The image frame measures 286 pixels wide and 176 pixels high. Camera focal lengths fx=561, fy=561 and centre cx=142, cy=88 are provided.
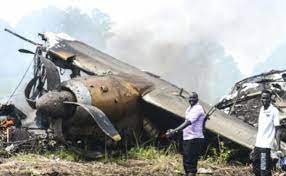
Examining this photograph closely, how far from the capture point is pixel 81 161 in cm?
1042

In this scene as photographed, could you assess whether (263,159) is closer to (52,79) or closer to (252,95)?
(52,79)

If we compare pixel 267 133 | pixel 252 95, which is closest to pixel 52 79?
pixel 267 133

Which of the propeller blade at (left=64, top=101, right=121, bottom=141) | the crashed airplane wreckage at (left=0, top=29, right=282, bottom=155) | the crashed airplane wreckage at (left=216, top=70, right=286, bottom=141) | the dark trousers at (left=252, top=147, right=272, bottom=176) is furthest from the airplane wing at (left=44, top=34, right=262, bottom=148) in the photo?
the dark trousers at (left=252, top=147, right=272, bottom=176)

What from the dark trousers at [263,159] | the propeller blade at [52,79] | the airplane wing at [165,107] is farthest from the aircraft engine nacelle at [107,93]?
the dark trousers at [263,159]

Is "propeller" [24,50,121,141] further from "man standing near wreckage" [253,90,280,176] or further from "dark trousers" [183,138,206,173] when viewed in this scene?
"man standing near wreckage" [253,90,280,176]

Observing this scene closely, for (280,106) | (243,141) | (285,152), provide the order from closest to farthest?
(285,152), (243,141), (280,106)

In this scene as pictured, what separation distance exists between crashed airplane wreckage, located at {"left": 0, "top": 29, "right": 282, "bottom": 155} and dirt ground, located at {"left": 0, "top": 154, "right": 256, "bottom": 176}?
601mm

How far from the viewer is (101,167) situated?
9.63 metres

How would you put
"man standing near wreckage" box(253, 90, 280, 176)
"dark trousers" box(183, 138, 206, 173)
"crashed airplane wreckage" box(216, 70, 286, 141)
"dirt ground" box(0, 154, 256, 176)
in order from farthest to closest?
"crashed airplane wreckage" box(216, 70, 286, 141), "dark trousers" box(183, 138, 206, 173), "dirt ground" box(0, 154, 256, 176), "man standing near wreckage" box(253, 90, 280, 176)

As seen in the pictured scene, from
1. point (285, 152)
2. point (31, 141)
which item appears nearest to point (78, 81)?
point (31, 141)

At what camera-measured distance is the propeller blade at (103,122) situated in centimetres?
970

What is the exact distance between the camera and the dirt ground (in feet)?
28.3

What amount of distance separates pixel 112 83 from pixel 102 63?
12.1ft

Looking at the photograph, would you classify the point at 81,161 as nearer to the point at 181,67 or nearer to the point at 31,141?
the point at 31,141
